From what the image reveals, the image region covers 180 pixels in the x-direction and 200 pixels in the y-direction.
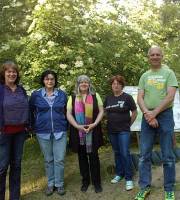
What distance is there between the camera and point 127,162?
19.6 feet

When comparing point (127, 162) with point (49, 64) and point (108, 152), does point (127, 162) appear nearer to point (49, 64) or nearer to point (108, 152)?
point (108, 152)

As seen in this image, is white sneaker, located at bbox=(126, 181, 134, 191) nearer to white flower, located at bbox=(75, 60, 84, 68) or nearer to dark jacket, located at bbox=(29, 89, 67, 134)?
dark jacket, located at bbox=(29, 89, 67, 134)

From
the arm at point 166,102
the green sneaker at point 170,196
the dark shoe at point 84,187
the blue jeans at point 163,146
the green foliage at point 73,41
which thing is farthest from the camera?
the green foliage at point 73,41

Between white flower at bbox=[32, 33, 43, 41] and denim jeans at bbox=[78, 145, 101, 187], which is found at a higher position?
white flower at bbox=[32, 33, 43, 41]

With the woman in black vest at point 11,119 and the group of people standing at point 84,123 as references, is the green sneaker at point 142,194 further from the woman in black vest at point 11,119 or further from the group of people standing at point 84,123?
the woman in black vest at point 11,119

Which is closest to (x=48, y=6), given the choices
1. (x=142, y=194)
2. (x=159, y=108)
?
(x=159, y=108)

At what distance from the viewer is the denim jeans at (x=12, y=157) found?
5363 millimetres

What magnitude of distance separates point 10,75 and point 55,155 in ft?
4.64

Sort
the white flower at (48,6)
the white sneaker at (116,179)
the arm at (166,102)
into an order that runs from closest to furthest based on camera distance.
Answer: the arm at (166,102), the white sneaker at (116,179), the white flower at (48,6)

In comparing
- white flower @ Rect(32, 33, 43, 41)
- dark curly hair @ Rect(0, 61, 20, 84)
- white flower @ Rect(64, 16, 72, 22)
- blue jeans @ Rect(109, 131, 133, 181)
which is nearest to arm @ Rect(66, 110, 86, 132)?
blue jeans @ Rect(109, 131, 133, 181)

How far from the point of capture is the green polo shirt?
5.07 meters

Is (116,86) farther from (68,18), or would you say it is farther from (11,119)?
(68,18)

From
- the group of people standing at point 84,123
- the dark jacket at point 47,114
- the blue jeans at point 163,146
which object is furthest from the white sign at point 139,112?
the blue jeans at point 163,146

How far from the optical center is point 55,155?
589 cm
